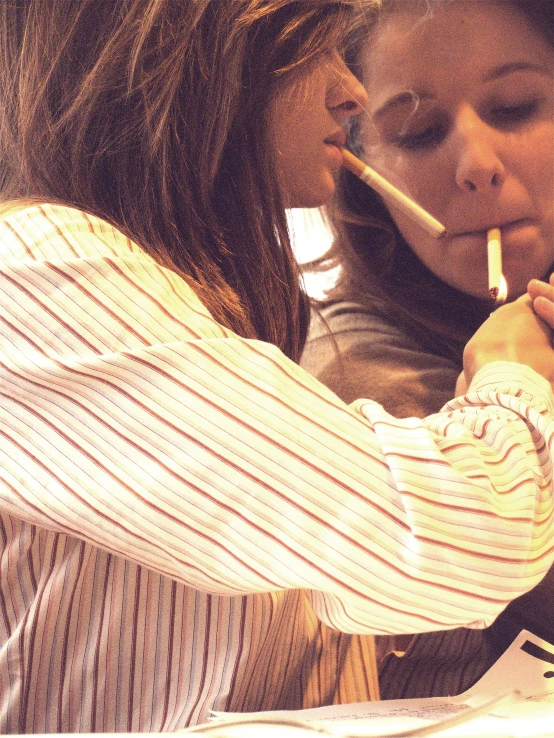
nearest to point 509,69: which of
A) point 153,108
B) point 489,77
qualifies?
point 489,77

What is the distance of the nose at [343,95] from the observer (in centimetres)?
76

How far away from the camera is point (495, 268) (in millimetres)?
875

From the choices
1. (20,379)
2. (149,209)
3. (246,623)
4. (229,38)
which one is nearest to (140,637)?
(246,623)

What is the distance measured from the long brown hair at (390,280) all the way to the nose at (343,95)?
0.68ft

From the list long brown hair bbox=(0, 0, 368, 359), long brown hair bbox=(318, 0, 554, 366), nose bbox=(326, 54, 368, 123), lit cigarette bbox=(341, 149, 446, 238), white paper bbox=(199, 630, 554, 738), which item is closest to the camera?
white paper bbox=(199, 630, 554, 738)

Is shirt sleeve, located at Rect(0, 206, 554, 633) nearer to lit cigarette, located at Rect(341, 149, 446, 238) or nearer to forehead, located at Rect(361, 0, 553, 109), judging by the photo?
lit cigarette, located at Rect(341, 149, 446, 238)

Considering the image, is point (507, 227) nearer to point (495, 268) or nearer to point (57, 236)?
point (495, 268)

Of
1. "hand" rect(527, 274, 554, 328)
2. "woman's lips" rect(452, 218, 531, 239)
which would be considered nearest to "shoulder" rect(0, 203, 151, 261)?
"hand" rect(527, 274, 554, 328)

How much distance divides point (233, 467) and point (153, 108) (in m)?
0.32

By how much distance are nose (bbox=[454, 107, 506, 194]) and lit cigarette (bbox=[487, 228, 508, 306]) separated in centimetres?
6

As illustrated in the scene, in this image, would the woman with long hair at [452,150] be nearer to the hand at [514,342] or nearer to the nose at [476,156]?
the nose at [476,156]

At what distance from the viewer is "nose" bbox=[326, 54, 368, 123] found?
2.49 feet

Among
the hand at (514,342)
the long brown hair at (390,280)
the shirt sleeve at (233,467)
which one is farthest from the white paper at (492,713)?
the long brown hair at (390,280)

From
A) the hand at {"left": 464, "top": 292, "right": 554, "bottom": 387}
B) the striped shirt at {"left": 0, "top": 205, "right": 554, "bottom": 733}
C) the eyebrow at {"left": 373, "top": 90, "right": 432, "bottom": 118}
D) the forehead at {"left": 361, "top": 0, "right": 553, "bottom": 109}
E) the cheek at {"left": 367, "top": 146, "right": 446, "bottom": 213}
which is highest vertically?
the forehead at {"left": 361, "top": 0, "right": 553, "bottom": 109}
